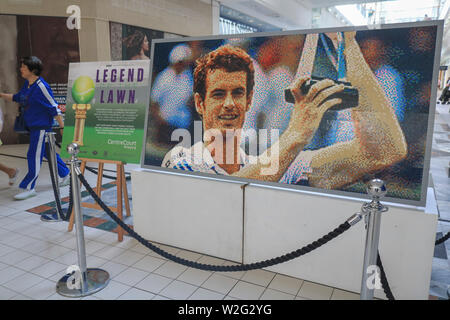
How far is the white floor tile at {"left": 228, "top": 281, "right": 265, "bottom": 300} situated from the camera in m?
2.21

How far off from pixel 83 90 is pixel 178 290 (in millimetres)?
2063

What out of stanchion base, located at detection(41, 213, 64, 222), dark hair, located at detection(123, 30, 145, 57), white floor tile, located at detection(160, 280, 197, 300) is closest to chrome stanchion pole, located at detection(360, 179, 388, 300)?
white floor tile, located at detection(160, 280, 197, 300)

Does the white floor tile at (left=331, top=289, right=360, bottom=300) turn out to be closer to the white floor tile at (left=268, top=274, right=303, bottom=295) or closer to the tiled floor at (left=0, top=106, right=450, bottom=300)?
the tiled floor at (left=0, top=106, right=450, bottom=300)

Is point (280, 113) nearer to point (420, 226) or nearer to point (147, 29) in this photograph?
point (420, 226)

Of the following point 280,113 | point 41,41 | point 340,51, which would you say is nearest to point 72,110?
point 280,113

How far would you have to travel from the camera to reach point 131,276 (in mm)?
2461

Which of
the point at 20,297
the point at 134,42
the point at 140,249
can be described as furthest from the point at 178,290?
the point at 134,42

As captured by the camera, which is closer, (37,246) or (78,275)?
(78,275)

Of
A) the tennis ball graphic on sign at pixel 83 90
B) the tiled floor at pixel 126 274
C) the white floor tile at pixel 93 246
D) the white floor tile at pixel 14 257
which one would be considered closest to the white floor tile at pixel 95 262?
the tiled floor at pixel 126 274

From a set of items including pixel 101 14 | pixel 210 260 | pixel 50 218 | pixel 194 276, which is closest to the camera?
pixel 194 276

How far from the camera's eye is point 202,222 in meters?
2.68

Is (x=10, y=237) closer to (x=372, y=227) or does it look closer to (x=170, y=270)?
(x=170, y=270)
